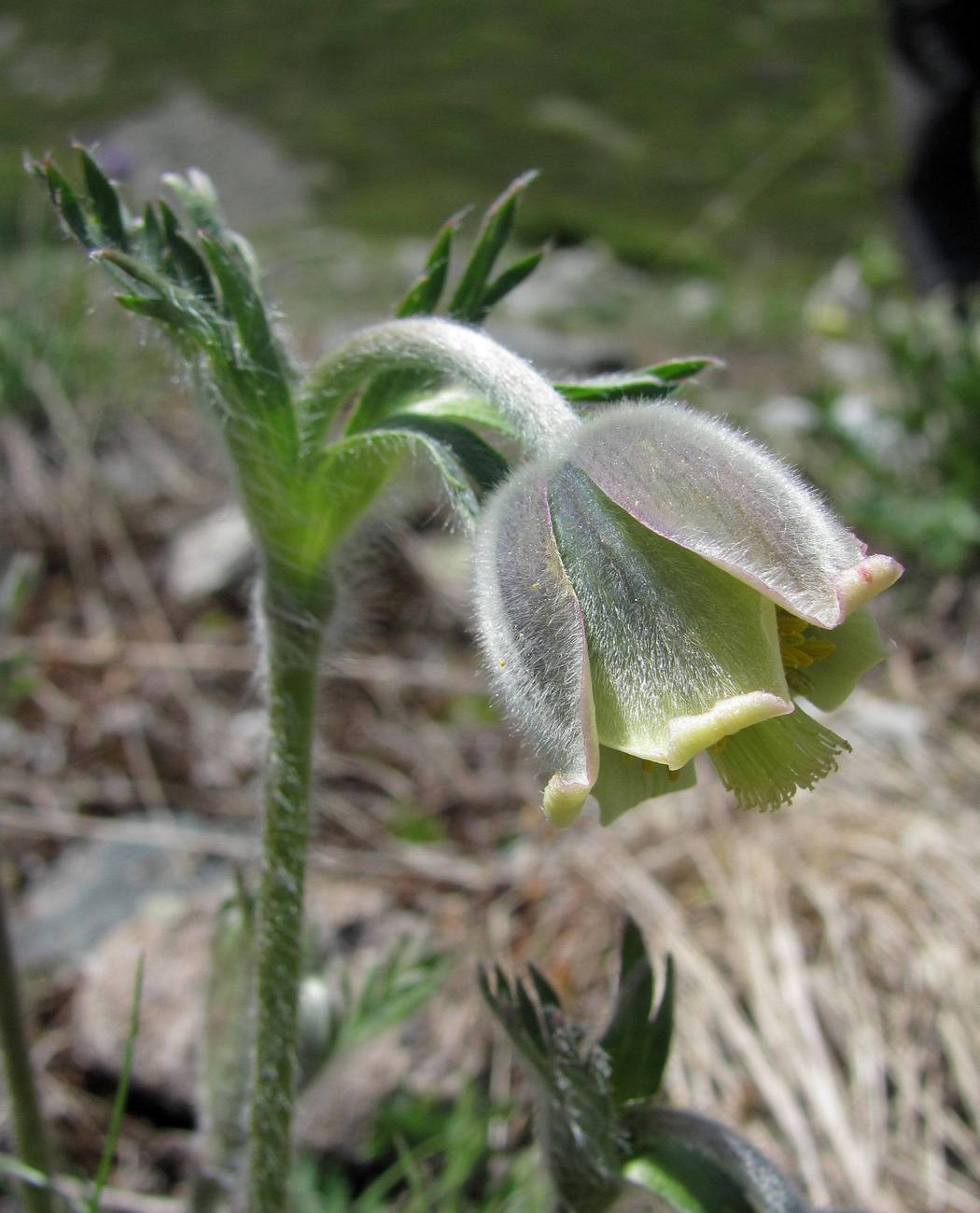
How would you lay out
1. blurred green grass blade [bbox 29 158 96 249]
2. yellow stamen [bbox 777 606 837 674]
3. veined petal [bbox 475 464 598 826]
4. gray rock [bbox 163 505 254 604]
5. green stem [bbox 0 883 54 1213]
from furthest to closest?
gray rock [bbox 163 505 254 604] → green stem [bbox 0 883 54 1213] → blurred green grass blade [bbox 29 158 96 249] → yellow stamen [bbox 777 606 837 674] → veined petal [bbox 475 464 598 826]

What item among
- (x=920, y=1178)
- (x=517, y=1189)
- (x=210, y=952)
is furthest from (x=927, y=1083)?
(x=210, y=952)

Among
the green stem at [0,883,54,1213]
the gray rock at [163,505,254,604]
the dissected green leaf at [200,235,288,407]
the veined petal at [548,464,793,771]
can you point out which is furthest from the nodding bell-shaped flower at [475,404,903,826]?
the gray rock at [163,505,254,604]

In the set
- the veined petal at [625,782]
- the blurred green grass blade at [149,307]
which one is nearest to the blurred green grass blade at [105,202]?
the blurred green grass blade at [149,307]

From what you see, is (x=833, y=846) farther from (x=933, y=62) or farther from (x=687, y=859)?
(x=933, y=62)

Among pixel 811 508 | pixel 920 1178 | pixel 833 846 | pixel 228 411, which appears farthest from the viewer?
pixel 833 846

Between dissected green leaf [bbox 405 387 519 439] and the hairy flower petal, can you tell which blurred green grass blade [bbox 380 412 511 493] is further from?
the hairy flower petal

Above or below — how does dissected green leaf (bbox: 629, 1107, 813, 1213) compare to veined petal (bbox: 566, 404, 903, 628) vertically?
below

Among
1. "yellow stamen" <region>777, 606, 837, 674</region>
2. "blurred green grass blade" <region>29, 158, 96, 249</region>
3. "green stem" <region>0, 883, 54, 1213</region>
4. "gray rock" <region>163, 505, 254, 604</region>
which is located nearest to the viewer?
"yellow stamen" <region>777, 606, 837, 674</region>
